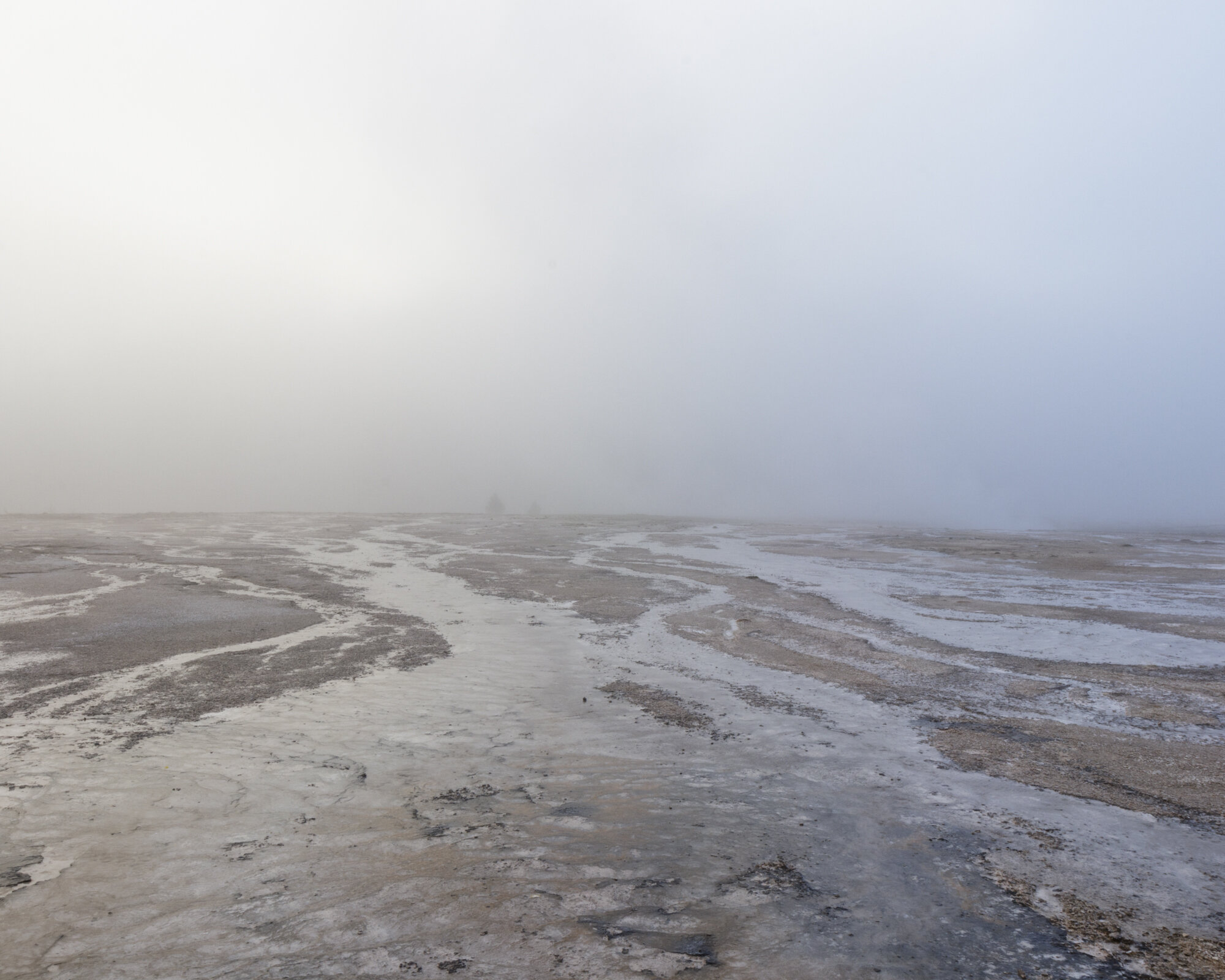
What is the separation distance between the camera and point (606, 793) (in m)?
7.25

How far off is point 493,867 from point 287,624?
12.4 metres

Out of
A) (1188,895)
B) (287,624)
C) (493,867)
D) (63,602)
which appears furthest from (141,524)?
(1188,895)

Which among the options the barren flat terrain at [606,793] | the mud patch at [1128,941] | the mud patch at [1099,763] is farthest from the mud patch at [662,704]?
the mud patch at [1128,941]

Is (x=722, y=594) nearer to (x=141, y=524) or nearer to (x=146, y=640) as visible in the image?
(x=146, y=640)

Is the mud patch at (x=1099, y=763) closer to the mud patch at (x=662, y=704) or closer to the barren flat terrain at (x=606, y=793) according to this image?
the barren flat terrain at (x=606, y=793)

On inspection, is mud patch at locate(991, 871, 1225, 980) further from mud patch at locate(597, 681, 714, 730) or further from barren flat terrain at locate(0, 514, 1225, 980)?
mud patch at locate(597, 681, 714, 730)

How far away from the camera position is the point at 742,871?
570 centimetres

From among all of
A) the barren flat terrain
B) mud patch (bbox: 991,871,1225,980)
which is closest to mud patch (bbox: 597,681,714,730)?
the barren flat terrain

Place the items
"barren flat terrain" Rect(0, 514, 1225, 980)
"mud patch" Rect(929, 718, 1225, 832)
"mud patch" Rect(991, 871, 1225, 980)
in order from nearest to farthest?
"mud patch" Rect(991, 871, 1225, 980), "barren flat terrain" Rect(0, 514, 1225, 980), "mud patch" Rect(929, 718, 1225, 832)

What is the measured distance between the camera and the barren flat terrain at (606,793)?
15.5 ft

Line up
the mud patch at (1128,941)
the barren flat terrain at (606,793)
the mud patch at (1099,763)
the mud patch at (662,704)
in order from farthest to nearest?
the mud patch at (662,704)
the mud patch at (1099,763)
the barren flat terrain at (606,793)
the mud patch at (1128,941)

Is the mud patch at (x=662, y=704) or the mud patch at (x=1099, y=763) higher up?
the mud patch at (x=1099, y=763)

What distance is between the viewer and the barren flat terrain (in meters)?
4.73

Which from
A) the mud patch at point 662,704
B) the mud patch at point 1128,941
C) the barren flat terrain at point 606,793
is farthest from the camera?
the mud patch at point 662,704
